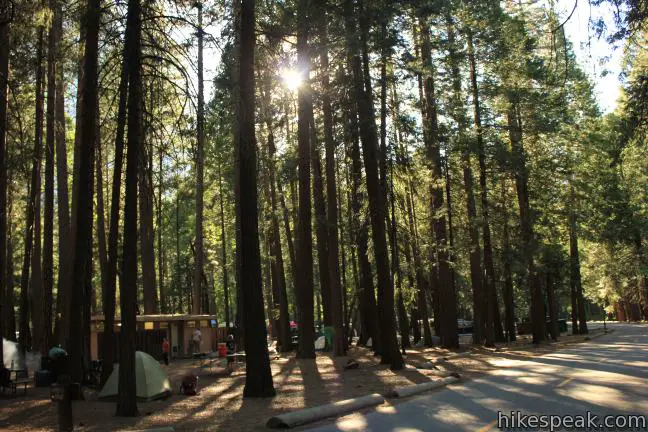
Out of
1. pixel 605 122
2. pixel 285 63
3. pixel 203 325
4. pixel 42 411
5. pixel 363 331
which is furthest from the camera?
pixel 605 122

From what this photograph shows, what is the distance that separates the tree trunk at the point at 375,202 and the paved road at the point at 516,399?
357 cm

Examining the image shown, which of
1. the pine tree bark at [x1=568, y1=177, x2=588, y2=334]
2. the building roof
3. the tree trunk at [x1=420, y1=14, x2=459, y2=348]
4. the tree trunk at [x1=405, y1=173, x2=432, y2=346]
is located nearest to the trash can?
the tree trunk at [x1=405, y1=173, x2=432, y2=346]

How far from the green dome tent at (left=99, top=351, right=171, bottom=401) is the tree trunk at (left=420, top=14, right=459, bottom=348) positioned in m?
14.9

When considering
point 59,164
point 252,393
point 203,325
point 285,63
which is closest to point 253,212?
point 252,393

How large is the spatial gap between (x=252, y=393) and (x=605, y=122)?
37173 millimetres

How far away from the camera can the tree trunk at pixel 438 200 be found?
24891mm

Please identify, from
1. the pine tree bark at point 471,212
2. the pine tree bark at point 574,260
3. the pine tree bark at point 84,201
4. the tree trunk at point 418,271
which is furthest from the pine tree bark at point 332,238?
the pine tree bark at point 574,260

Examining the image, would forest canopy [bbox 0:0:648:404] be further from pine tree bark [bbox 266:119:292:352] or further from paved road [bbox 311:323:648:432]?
paved road [bbox 311:323:648:432]

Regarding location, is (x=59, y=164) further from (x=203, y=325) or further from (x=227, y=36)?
(x=203, y=325)

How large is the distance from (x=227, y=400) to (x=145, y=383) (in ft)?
7.20

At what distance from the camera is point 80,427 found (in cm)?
1039

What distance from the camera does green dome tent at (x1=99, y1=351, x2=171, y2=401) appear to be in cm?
1373

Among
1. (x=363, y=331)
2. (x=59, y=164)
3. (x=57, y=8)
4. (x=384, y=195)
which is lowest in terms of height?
(x=363, y=331)

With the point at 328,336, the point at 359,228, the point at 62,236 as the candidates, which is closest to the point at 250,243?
the point at 359,228
